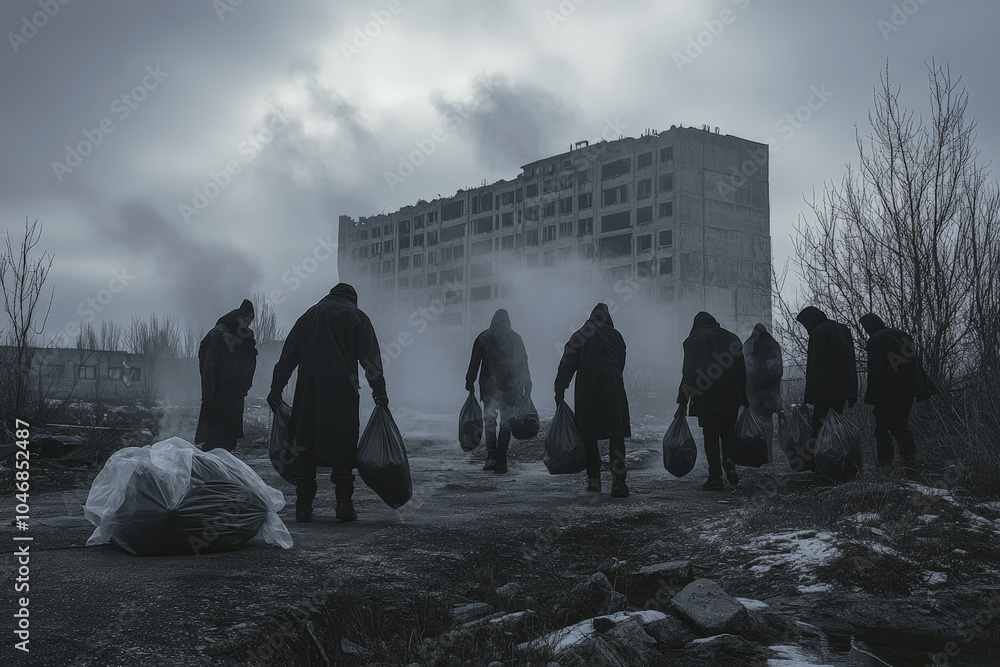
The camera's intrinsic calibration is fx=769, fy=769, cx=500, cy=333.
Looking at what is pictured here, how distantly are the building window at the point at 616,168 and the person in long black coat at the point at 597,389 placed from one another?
38750 mm

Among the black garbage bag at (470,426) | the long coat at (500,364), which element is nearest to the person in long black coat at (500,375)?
the long coat at (500,364)

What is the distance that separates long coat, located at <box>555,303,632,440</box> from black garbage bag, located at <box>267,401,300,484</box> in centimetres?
250

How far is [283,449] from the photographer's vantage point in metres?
5.32

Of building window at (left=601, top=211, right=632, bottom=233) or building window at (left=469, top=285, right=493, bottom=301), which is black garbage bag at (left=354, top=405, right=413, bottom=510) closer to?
building window at (left=601, top=211, right=632, bottom=233)

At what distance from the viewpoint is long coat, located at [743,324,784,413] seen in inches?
337

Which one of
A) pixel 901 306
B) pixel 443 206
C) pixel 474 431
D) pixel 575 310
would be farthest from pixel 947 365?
pixel 443 206

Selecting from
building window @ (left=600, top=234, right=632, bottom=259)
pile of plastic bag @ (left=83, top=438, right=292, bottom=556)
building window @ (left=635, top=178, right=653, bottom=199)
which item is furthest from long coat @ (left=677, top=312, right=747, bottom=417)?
building window @ (left=600, top=234, right=632, bottom=259)

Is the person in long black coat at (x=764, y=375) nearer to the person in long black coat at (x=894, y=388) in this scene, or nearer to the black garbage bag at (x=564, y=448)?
the person in long black coat at (x=894, y=388)

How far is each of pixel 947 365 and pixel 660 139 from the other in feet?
117

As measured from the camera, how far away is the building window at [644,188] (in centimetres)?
4294

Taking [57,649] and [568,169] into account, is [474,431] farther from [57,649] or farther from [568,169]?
[568,169]

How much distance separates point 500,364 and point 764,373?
3.02 metres

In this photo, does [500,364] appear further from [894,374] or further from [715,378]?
[894,374]

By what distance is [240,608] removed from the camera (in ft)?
9.62
